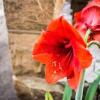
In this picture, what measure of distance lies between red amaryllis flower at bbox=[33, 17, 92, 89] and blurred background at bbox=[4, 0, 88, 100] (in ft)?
2.61

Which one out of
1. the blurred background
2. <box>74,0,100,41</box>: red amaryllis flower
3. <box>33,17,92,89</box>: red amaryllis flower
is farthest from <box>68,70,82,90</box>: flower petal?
the blurred background

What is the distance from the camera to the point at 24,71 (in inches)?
64.8

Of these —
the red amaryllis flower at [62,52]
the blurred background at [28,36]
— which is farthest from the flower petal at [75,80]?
the blurred background at [28,36]

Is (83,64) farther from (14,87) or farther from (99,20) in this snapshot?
(14,87)

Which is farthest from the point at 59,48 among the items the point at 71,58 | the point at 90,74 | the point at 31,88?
the point at 31,88

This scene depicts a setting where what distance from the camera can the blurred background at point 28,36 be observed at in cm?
152

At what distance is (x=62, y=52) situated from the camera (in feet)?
2.46

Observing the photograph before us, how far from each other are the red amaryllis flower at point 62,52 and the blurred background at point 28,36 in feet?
2.61

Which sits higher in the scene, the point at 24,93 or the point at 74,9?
the point at 74,9

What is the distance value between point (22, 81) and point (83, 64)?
3.35 feet

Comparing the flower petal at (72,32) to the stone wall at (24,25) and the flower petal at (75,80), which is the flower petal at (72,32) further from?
the stone wall at (24,25)

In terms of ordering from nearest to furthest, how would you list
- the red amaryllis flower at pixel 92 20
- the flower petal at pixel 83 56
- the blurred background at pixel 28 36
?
the flower petal at pixel 83 56 < the red amaryllis flower at pixel 92 20 < the blurred background at pixel 28 36

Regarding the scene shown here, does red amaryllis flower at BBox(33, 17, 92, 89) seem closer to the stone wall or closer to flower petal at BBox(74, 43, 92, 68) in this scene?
flower petal at BBox(74, 43, 92, 68)

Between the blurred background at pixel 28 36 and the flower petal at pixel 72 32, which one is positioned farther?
the blurred background at pixel 28 36
